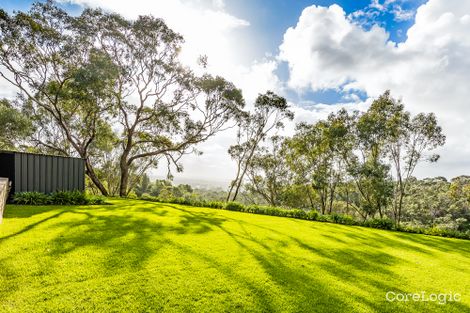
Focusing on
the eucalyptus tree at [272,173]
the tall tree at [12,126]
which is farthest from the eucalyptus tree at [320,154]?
the tall tree at [12,126]

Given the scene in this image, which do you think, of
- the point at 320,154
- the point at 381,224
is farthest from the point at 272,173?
the point at 381,224

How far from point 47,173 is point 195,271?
995cm

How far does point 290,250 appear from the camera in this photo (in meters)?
5.93

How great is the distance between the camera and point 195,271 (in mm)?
4152

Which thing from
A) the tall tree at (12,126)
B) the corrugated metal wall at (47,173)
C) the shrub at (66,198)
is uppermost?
the tall tree at (12,126)

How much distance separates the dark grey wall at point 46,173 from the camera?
947 centimetres

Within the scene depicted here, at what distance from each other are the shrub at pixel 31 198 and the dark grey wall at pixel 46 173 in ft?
1.57

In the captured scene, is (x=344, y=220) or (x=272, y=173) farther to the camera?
(x=272, y=173)

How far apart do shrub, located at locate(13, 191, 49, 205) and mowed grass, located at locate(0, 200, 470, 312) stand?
2.48 metres

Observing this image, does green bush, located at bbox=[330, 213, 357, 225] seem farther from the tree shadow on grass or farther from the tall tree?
the tall tree

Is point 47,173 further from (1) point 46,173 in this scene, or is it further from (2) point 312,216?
(2) point 312,216

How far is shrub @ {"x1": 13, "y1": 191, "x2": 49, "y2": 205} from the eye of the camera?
353 inches

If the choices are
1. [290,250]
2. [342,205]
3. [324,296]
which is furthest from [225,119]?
[342,205]

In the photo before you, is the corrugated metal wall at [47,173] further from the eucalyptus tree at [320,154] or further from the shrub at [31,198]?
the eucalyptus tree at [320,154]
